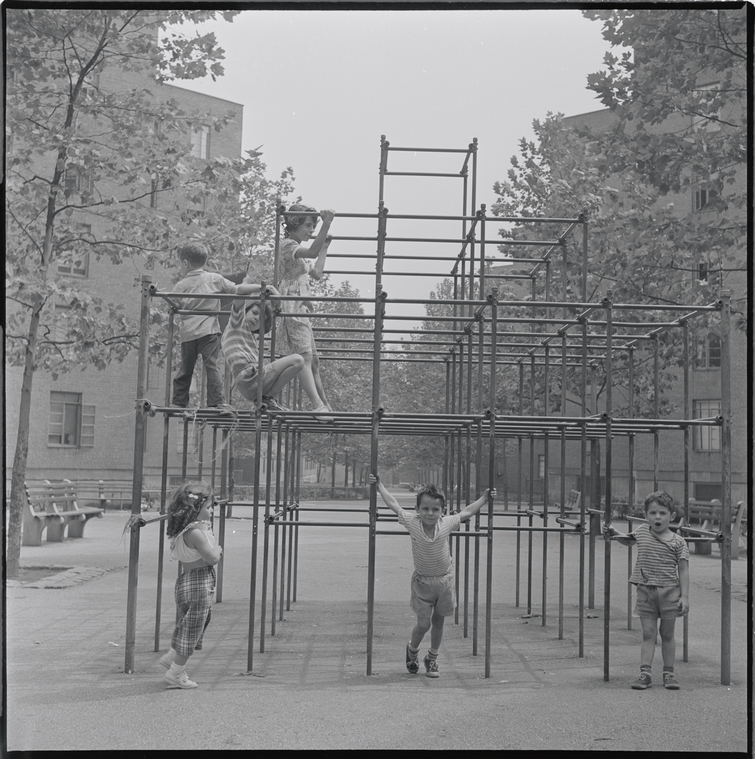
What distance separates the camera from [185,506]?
6.92 meters

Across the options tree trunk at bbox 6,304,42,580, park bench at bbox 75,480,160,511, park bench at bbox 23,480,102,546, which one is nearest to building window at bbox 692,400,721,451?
park bench at bbox 75,480,160,511

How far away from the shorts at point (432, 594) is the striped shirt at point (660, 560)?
1342 mm

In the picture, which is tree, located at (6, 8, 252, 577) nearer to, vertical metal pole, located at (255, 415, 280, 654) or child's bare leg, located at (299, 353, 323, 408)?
child's bare leg, located at (299, 353, 323, 408)

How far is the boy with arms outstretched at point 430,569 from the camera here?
718 cm

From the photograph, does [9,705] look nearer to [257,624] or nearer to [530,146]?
[257,624]

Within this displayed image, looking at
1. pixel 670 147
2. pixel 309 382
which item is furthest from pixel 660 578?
pixel 670 147

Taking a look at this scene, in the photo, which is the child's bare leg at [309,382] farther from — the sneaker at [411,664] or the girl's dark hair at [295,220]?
the sneaker at [411,664]

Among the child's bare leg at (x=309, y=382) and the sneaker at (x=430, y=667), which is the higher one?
the child's bare leg at (x=309, y=382)

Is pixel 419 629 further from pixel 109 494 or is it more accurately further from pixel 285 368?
pixel 109 494

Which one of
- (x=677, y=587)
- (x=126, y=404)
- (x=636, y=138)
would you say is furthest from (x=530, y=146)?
(x=677, y=587)

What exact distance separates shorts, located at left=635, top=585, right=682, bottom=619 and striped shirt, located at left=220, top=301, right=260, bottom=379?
3503mm

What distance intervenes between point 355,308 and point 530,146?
13.4 m

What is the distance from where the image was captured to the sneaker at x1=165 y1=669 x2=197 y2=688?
665cm

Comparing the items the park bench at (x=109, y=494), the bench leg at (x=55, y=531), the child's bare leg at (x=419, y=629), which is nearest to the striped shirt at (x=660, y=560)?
the child's bare leg at (x=419, y=629)
